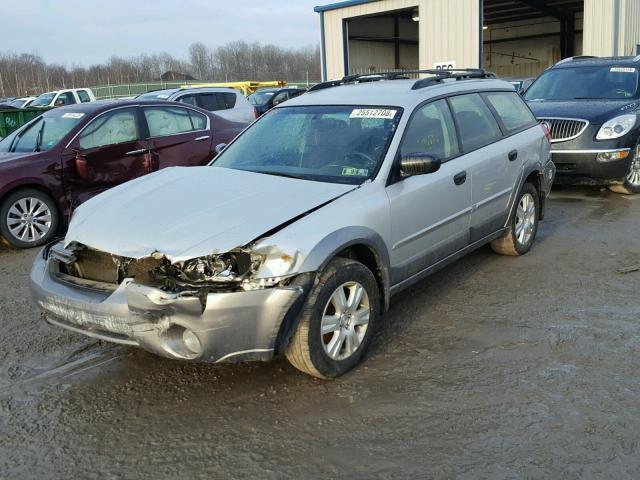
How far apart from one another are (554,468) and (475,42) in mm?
18924

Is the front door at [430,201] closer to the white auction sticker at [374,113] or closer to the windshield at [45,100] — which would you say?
the white auction sticker at [374,113]

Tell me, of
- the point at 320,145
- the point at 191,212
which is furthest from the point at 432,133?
the point at 191,212

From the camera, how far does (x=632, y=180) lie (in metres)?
9.01

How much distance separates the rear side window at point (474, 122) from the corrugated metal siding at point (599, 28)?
575 inches

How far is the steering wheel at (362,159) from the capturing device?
4.29m

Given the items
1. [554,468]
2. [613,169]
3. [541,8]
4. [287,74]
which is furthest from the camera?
[287,74]

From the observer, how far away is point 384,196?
413cm

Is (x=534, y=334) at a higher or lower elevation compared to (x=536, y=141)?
lower

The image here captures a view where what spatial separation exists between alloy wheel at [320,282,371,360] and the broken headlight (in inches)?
20.7

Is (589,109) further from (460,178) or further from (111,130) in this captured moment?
(111,130)

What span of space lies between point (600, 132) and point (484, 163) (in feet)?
13.9

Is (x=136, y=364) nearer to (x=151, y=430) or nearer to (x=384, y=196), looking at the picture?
(x=151, y=430)

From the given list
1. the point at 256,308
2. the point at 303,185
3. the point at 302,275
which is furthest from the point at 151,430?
→ the point at 303,185

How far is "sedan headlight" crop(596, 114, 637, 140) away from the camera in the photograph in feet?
28.1
